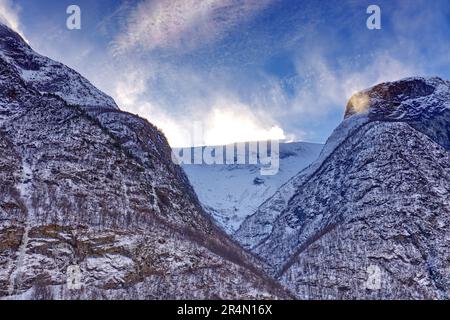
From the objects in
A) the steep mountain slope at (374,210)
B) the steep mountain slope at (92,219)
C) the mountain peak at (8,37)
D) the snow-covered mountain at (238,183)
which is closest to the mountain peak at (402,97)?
the steep mountain slope at (374,210)

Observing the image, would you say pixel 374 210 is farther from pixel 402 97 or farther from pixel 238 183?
pixel 238 183

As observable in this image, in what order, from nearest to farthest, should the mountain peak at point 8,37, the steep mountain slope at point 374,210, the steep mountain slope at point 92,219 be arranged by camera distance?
1. the steep mountain slope at point 92,219
2. the steep mountain slope at point 374,210
3. the mountain peak at point 8,37

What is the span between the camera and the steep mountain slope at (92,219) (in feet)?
127

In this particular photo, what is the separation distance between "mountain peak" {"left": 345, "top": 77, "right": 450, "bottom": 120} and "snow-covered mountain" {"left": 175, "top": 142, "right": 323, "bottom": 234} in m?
36.9

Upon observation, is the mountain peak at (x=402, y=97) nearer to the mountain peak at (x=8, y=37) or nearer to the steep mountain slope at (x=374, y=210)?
the steep mountain slope at (x=374, y=210)

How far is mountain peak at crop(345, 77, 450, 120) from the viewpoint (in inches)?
3487

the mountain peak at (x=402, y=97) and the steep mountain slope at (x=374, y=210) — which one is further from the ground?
the mountain peak at (x=402, y=97)

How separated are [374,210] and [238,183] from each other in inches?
3199

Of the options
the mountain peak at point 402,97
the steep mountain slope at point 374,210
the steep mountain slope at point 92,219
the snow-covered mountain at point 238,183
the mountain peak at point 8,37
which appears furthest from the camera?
the snow-covered mountain at point 238,183

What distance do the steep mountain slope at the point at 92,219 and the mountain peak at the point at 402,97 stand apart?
4552cm

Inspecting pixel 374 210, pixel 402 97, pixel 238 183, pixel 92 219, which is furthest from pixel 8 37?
pixel 238 183

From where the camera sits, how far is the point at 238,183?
474ft

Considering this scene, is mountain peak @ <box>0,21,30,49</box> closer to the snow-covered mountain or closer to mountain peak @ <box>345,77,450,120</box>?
the snow-covered mountain
